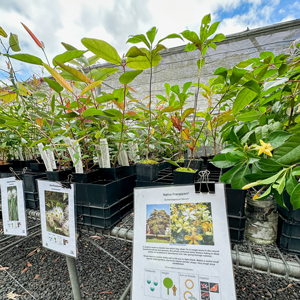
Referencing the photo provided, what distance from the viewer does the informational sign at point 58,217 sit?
60 cm

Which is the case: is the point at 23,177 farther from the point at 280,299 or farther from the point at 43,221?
the point at 280,299

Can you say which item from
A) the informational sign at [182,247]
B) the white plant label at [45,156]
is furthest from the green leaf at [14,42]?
the informational sign at [182,247]

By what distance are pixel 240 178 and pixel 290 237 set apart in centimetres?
25

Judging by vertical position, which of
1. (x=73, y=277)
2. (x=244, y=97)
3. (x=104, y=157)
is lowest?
(x=73, y=277)

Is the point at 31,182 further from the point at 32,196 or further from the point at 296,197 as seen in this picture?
the point at 296,197

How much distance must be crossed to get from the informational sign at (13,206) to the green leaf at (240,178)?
85cm

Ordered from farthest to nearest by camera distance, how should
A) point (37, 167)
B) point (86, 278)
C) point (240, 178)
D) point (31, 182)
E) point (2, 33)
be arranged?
point (86, 278), point (37, 167), point (31, 182), point (2, 33), point (240, 178)

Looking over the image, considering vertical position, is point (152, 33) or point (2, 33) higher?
point (2, 33)

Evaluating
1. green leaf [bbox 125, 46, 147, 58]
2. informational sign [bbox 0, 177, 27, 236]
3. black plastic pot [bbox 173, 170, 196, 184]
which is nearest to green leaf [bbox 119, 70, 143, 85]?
green leaf [bbox 125, 46, 147, 58]

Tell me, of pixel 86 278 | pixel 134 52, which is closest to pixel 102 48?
pixel 134 52

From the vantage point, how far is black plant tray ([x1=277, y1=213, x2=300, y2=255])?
1.47 feet

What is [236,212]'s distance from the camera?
1.69ft

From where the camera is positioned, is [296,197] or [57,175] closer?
[296,197]

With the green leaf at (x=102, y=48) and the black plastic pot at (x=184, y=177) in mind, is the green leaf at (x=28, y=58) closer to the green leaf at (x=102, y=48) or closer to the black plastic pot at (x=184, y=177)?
the green leaf at (x=102, y=48)
